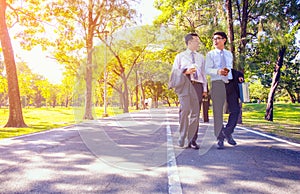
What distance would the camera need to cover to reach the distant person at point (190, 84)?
446 cm

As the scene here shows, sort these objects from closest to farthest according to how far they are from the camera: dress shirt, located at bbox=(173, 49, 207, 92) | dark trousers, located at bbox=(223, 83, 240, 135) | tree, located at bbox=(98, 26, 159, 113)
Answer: dress shirt, located at bbox=(173, 49, 207, 92) < dark trousers, located at bbox=(223, 83, 240, 135) < tree, located at bbox=(98, 26, 159, 113)

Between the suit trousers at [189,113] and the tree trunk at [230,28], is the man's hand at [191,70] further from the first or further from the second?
the tree trunk at [230,28]

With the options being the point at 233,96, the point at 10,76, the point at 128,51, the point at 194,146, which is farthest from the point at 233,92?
the point at 128,51

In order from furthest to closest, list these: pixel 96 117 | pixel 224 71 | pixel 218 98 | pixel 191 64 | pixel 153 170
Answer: pixel 96 117
pixel 218 98
pixel 191 64
pixel 224 71
pixel 153 170

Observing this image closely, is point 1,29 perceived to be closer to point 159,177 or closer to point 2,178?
point 2,178

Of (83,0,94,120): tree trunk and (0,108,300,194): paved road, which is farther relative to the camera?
(83,0,94,120): tree trunk

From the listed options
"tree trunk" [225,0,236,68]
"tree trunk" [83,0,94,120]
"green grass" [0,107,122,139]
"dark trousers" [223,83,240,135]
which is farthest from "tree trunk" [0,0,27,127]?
"dark trousers" [223,83,240,135]

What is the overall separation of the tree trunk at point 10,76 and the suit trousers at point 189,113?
963 centimetres

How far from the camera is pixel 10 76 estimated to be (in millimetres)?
11922

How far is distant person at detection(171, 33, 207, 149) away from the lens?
176 inches

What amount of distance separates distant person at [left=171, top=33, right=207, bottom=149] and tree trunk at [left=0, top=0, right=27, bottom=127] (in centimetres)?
970

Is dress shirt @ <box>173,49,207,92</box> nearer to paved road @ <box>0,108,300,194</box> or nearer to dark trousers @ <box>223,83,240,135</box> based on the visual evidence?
dark trousers @ <box>223,83,240,135</box>

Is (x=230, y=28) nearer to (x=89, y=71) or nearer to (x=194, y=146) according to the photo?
(x=194, y=146)

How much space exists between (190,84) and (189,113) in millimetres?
506
